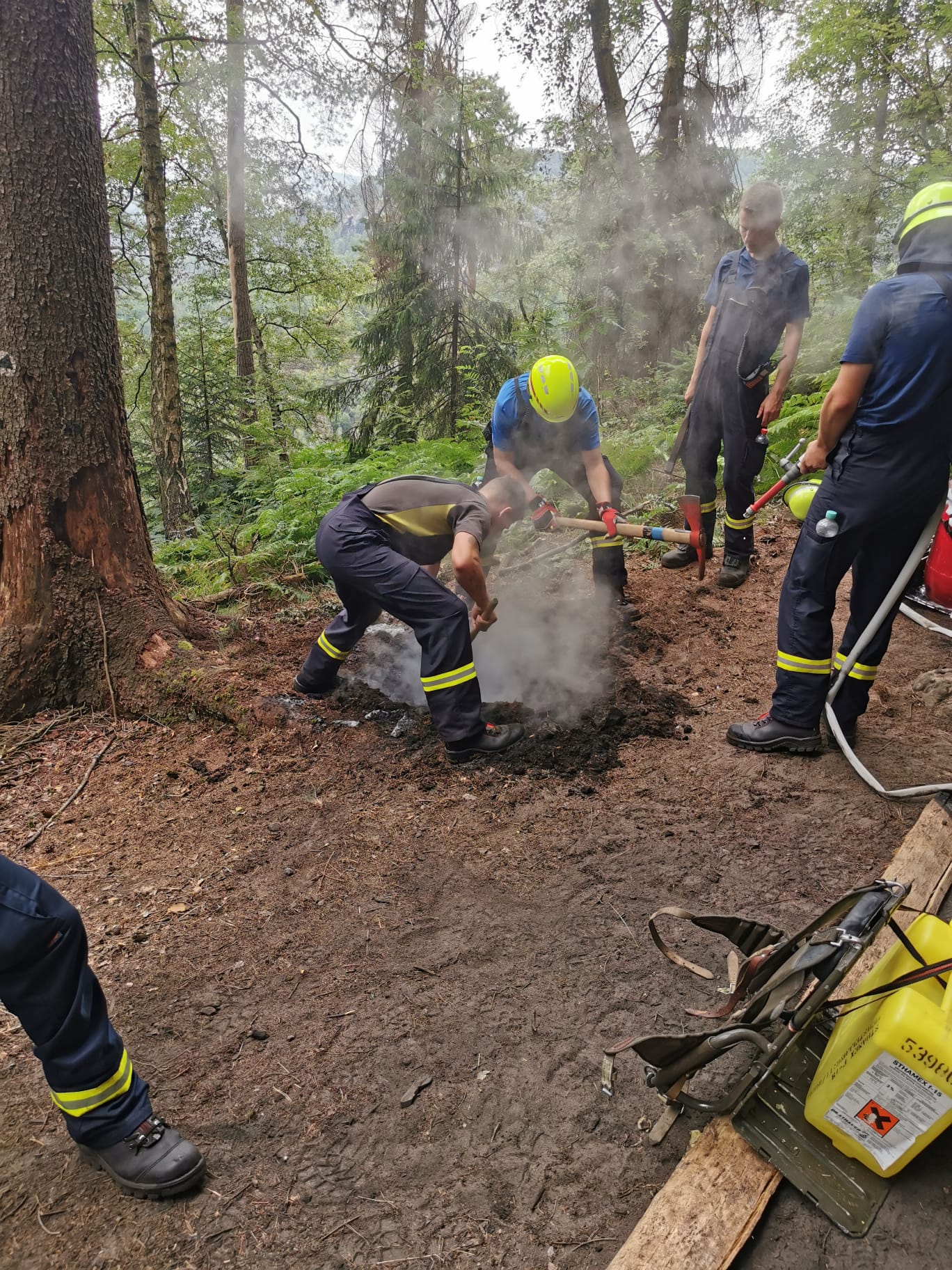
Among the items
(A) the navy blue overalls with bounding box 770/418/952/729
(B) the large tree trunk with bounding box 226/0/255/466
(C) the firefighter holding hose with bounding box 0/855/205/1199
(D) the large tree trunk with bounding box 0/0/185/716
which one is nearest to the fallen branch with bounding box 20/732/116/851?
(D) the large tree trunk with bounding box 0/0/185/716

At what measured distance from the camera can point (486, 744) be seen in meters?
3.63

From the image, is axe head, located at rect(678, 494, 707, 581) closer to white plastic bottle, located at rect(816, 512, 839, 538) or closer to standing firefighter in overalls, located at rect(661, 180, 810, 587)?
standing firefighter in overalls, located at rect(661, 180, 810, 587)

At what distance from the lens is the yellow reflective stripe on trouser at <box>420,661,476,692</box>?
3562 millimetres

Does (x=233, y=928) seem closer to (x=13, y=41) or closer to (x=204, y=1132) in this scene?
(x=204, y=1132)

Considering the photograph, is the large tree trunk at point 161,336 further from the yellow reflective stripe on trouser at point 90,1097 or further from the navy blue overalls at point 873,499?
the yellow reflective stripe on trouser at point 90,1097

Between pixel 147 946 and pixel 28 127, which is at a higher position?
pixel 28 127

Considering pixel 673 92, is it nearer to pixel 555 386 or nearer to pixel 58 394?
pixel 555 386

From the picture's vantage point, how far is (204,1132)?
72.4 inches

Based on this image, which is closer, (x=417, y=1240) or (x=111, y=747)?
(x=417, y=1240)

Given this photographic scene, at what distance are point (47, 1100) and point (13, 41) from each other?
452cm

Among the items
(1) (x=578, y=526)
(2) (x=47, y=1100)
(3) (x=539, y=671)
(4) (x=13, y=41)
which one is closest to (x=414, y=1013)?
(2) (x=47, y=1100)

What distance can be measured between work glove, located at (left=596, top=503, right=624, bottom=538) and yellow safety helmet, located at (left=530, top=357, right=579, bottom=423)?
0.66 metres

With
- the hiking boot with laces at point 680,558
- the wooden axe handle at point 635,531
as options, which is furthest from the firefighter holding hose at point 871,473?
the hiking boot with laces at point 680,558

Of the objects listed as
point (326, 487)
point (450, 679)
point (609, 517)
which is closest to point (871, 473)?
point (609, 517)
